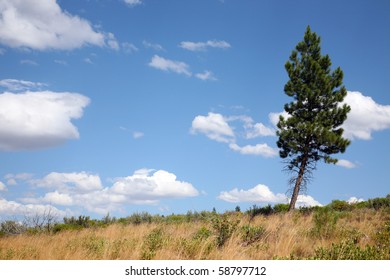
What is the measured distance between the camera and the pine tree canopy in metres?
22.7

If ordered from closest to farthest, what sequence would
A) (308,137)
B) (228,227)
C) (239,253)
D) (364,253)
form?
(364,253) < (239,253) < (228,227) < (308,137)

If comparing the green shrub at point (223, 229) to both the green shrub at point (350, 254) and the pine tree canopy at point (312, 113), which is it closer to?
the green shrub at point (350, 254)

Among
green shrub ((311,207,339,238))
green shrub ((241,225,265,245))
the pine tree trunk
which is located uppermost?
the pine tree trunk

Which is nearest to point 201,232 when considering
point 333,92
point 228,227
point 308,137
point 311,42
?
point 228,227

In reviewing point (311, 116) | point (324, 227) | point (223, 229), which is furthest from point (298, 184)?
point (223, 229)

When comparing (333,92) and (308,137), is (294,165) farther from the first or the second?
(333,92)

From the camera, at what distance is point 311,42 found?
24.8 meters

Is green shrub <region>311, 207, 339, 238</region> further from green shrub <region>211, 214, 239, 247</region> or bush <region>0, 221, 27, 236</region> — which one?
bush <region>0, 221, 27, 236</region>

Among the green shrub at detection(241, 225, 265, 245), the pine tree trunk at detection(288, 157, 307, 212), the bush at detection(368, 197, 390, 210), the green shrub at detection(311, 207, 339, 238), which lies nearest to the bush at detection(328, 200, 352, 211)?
the bush at detection(368, 197, 390, 210)

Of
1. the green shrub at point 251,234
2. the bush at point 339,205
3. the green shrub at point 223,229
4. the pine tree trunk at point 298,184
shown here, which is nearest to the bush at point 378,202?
the bush at point 339,205

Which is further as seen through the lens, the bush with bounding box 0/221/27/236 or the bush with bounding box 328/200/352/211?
the bush with bounding box 328/200/352/211

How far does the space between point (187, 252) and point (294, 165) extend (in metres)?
17.0

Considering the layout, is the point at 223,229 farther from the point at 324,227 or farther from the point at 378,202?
the point at 378,202

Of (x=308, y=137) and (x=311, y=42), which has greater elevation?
(x=311, y=42)
